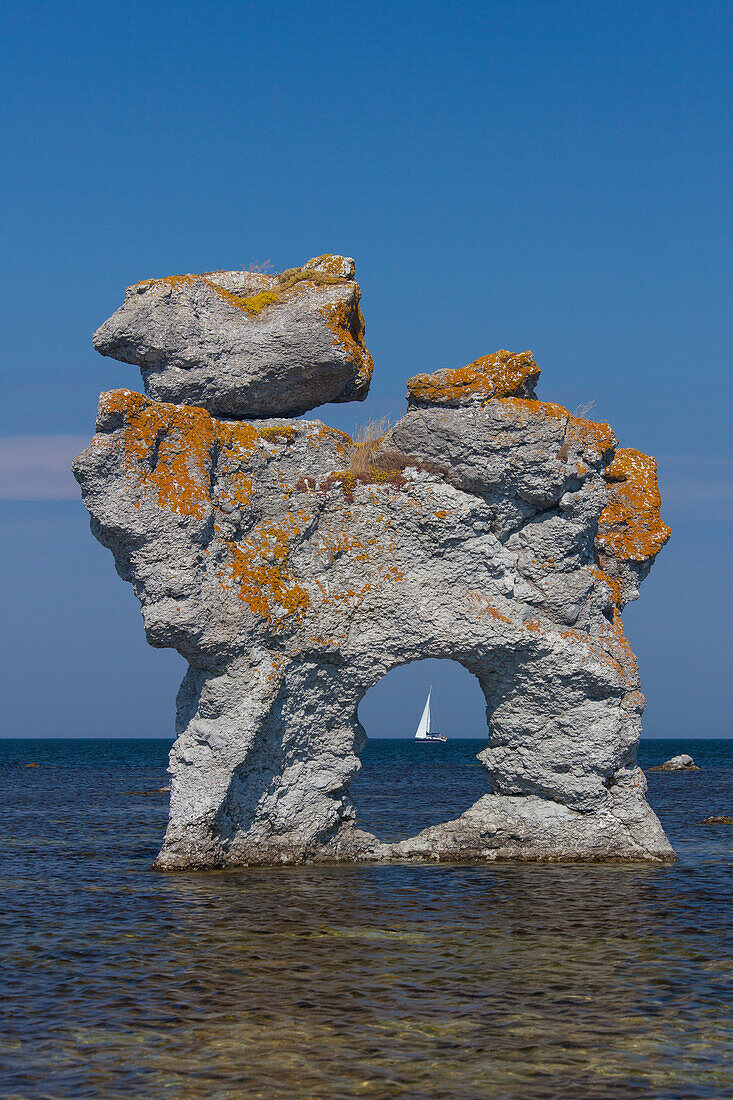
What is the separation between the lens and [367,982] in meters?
9.78

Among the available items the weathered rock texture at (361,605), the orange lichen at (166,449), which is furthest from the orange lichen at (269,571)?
the orange lichen at (166,449)

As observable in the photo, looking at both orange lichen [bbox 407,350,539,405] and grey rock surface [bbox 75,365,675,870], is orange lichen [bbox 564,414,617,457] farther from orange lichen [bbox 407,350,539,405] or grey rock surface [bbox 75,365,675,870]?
orange lichen [bbox 407,350,539,405]

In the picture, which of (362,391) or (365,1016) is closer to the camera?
(365,1016)

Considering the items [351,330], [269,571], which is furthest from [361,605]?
[351,330]

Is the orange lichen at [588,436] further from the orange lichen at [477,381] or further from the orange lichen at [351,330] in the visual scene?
the orange lichen at [351,330]

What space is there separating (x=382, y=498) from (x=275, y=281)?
4488 millimetres

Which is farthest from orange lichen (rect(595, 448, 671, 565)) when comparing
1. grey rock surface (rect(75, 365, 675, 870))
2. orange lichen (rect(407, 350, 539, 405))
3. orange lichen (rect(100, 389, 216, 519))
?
orange lichen (rect(100, 389, 216, 519))

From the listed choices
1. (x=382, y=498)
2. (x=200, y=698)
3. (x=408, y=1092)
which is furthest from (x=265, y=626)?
(x=408, y=1092)

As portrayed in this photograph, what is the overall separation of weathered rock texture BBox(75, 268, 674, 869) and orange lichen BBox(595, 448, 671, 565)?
2.25 feet

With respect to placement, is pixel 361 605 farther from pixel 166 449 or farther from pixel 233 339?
pixel 233 339

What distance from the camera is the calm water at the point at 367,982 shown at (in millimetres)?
7551

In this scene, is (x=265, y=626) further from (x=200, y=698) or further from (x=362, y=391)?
(x=362, y=391)

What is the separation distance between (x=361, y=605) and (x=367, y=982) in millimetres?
6791

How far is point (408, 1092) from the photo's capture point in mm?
7207
